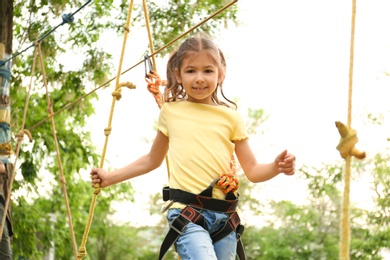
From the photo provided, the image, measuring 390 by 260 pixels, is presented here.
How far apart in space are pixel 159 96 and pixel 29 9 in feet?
17.1

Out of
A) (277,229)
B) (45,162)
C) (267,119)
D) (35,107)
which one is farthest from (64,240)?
(277,229)

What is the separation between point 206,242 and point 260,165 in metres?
0.32

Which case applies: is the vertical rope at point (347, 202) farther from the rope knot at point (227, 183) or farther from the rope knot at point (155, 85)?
the rope knot at point (155, 85)

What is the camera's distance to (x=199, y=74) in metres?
2.60

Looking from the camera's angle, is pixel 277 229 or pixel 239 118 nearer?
pixel 239 118

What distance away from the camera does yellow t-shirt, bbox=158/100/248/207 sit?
257 cm

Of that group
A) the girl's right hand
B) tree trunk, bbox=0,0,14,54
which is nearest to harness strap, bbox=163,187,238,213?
the girl's right hand

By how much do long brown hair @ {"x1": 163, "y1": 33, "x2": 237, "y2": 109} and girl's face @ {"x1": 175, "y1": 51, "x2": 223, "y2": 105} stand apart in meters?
0.02

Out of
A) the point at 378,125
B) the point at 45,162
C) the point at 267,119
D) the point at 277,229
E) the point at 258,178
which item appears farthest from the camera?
the point at 277,229

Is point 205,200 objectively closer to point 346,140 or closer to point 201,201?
point 201,201

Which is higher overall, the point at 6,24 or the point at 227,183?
the point at 6,24

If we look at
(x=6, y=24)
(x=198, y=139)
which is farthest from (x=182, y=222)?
(x=6, y=24)

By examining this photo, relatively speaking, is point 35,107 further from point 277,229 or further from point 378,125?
point 277,229

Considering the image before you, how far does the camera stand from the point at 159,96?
3.20 meters
